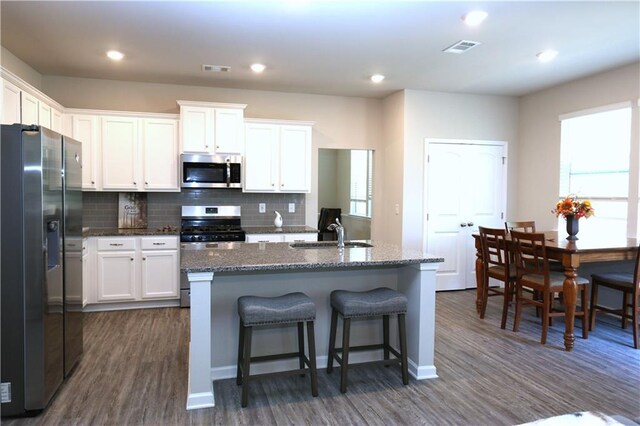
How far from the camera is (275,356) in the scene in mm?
3027

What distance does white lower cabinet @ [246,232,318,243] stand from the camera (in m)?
5.05

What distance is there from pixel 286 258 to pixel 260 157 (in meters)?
2.72

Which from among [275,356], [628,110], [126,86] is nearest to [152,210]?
[126,86]

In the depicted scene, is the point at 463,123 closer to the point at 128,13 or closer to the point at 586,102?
the point at 586,102

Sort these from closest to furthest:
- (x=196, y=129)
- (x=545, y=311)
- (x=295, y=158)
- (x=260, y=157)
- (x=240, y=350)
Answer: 1. (x=240, y=350)
2. (x=545, y=311)
3. (x=196, y=129)
4. (x=260, y=157)
5. (x=295, y=158)

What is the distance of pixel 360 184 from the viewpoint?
23.8 feet

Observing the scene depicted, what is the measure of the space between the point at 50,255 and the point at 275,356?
1.59 m

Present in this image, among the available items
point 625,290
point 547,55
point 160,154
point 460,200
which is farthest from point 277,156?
point 625,290

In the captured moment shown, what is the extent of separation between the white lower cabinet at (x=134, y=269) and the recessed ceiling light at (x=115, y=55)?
1883 mm

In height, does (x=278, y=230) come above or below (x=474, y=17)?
below

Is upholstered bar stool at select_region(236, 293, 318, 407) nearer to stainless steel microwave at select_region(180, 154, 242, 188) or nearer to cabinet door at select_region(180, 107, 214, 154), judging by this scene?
stainless steel microwave at select_region(180, 154, 242, 188)

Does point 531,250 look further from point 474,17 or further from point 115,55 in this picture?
point 115,55

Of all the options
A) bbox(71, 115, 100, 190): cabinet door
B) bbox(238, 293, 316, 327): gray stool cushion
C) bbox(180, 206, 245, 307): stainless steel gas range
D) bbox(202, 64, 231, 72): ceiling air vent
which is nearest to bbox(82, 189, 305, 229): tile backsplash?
bbox(180, 206, 245, 307): stainless steel gas range

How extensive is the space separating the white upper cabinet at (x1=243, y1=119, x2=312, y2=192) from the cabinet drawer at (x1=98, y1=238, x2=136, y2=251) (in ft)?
4.74
